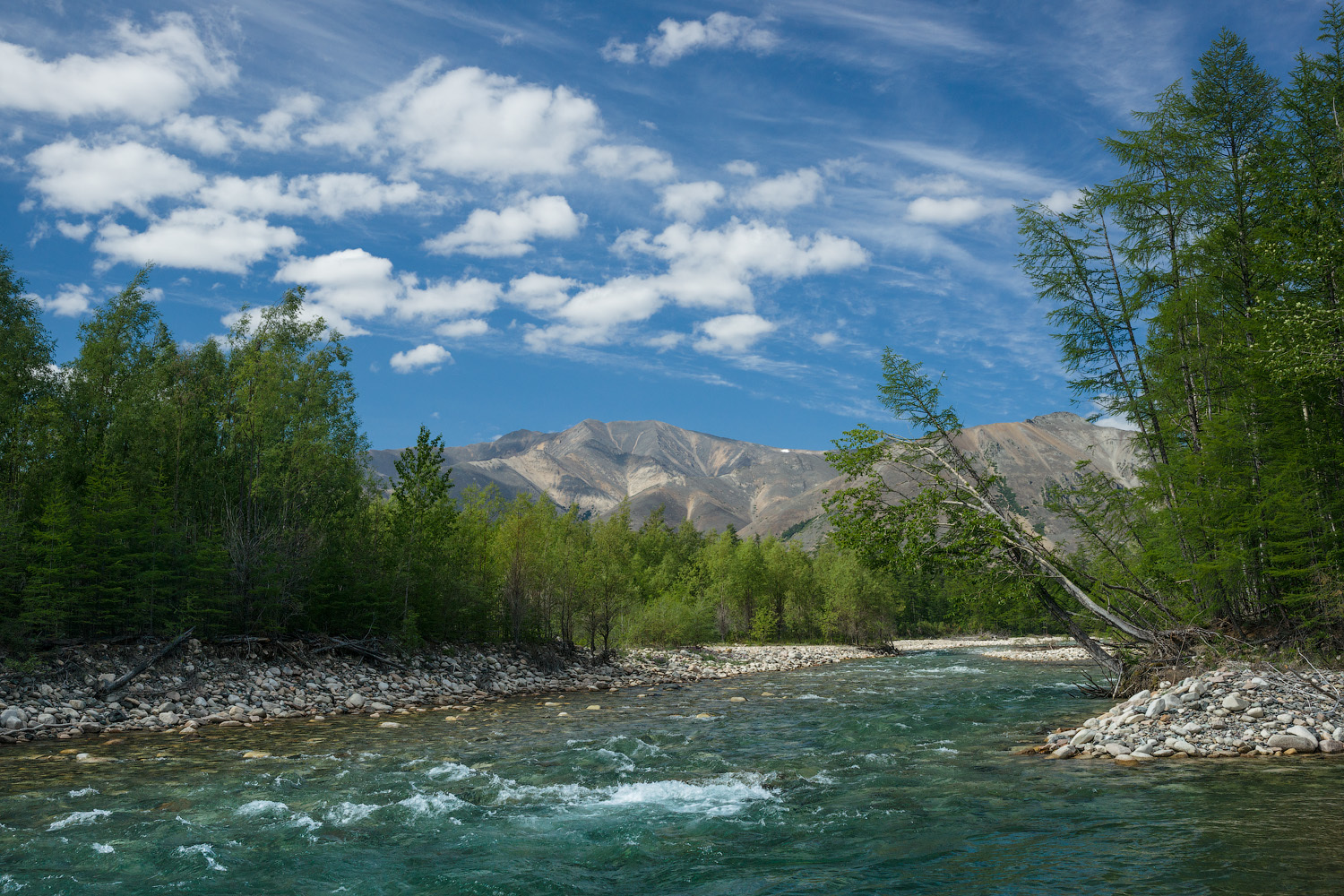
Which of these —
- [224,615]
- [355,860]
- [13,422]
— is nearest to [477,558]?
[224,615]

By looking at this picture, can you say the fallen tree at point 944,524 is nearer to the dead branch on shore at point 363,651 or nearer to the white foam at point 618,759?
the white foam at point 618,759

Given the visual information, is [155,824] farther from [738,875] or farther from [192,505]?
[192,505]

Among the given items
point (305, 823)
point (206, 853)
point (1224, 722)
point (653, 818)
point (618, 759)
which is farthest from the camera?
point (618, 759)

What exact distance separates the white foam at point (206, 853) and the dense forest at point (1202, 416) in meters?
16.0

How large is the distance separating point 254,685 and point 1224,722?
25.2 m

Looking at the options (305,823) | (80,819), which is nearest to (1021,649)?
(305,823)

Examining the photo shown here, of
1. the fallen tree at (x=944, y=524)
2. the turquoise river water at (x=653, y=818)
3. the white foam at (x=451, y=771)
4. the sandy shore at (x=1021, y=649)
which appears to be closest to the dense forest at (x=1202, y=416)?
the fallen tree at (x=944, y=524)

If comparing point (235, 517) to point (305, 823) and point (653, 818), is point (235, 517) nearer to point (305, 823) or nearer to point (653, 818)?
point (305, 823)

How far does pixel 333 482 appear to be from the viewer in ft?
99.2

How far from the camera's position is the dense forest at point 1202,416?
16.6 meters

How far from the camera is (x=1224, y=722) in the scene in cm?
1350

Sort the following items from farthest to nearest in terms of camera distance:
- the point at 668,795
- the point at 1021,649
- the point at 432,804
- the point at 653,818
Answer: the point at 1021,649, the point at 668,795, the point at 432,804, the point at 653,818

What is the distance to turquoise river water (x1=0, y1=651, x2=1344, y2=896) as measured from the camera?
25.6ft

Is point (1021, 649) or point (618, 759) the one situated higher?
point (618, 759)
